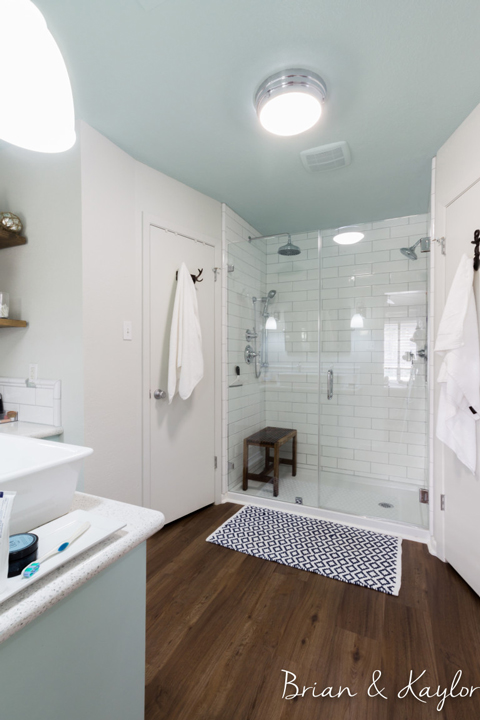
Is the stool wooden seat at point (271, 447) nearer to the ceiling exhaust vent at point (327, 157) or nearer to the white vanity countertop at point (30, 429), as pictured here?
the white vanity countertop at point (30, 429)

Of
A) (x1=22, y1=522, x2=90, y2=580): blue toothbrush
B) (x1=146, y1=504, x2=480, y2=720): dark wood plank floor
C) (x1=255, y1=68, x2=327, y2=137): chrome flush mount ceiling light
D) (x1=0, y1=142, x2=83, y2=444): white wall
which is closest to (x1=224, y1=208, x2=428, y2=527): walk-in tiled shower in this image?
(x1=146, y1=504, x2=480, y2=720): dark wood plank floor

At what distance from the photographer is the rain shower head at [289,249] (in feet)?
10.1

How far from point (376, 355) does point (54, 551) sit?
2629 mm

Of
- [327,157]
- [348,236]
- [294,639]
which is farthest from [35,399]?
[348,236]

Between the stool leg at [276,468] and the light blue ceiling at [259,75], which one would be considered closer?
the light blue ceiling at [259,75]

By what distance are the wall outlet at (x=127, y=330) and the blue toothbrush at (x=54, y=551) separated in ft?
4.99

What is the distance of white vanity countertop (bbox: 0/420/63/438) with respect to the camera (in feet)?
6.13

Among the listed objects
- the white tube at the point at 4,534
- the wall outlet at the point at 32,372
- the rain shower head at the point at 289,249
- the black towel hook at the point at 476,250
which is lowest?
the white tube at the point at 4,534

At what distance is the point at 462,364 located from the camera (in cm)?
188

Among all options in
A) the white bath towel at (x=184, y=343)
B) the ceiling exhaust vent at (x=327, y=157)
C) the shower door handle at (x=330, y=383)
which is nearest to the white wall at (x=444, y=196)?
the ceiling exhaust vent at (x=327, y=157)

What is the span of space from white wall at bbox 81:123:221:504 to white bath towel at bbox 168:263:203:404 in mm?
236

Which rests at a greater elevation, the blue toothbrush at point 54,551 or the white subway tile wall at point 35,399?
the white subway tile wall at point 35,399

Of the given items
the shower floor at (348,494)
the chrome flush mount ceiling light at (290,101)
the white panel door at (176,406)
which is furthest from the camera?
the shower floor at (348,494)

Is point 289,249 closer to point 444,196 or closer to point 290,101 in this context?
point 444,196
